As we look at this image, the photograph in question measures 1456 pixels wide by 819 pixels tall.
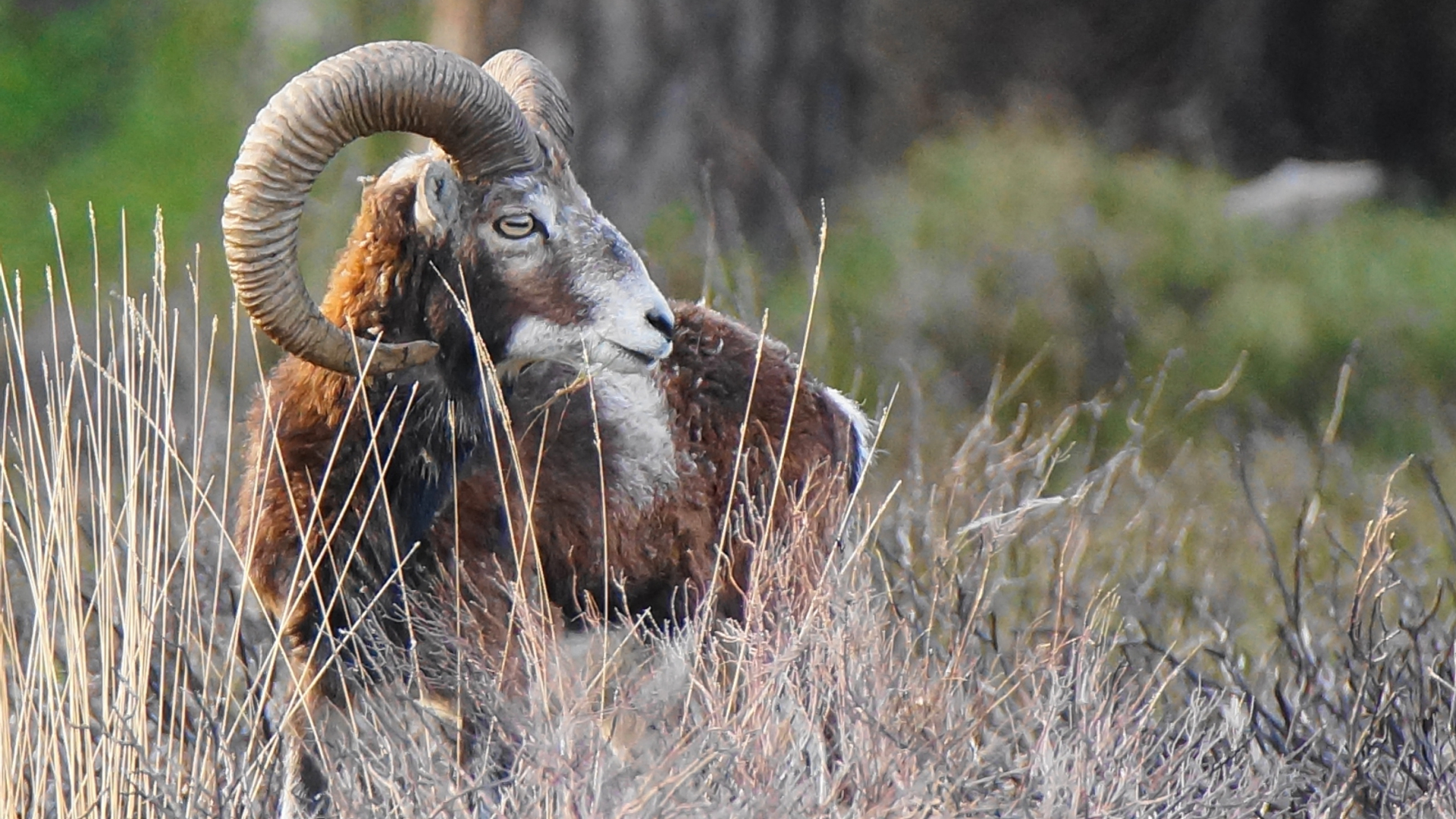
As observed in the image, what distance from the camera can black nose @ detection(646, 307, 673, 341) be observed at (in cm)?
435

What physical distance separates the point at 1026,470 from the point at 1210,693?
2092mm

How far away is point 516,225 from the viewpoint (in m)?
4.46

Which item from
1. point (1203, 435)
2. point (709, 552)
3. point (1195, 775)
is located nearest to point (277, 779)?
point (709, 552)

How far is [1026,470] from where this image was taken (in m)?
6.68

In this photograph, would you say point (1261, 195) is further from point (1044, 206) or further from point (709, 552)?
point (709, 552)

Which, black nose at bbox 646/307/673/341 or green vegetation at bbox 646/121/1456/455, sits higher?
black nose at bbox 646/307/673/341

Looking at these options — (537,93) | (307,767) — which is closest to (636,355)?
(537,93)

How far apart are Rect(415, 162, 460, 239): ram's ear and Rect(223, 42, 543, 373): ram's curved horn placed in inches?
4.7


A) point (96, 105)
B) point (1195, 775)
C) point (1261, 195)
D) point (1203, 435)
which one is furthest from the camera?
point (96, 105)

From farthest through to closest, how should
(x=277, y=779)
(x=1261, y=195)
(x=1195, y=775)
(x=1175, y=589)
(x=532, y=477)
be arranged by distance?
(x=1261, y=195), (x=1175, y=589), (x=532, y=477), (x=277, y=779), (x=1195, y=775)

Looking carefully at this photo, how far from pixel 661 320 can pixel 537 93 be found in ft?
3.01

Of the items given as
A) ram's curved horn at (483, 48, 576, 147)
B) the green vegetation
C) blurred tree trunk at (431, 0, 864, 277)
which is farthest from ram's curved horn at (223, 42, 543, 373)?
blurred tree trunk at (431, 0, 864, 277)

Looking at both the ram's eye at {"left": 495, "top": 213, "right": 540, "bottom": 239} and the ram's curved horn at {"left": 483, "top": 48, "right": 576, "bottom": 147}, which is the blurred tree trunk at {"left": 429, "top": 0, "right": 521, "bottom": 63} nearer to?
the ram's curved horn at {"left": 483, "top": 48, "right": 576, "bottom": 147}

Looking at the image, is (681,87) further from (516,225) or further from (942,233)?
(516,225)
